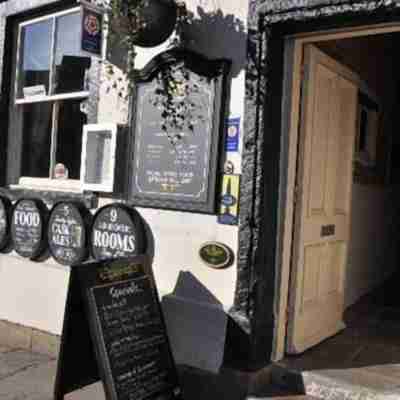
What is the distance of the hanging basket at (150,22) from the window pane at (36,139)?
153 cm

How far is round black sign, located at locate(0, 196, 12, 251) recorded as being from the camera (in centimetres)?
499

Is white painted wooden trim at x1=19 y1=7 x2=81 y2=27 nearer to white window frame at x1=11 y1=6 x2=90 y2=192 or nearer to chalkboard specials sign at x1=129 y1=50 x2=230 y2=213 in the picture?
white window frame at x1=11 y1=6 x2=90 y2=192

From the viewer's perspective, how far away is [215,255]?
12.1 feet

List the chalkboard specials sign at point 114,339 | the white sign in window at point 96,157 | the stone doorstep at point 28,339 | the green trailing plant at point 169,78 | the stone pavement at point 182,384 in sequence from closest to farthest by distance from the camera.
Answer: the chalkboard specials sign at point 114,339 → the stone pavement at point 182,384 → the green trailing plant at point 169,78 → the white sign in window at point 96,157 → the stone doorstep at point 28,339

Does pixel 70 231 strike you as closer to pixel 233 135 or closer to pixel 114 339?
pixel 114 339

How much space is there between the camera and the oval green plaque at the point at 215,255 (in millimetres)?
3631

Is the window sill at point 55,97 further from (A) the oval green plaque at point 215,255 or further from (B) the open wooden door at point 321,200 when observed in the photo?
(B) the open wooden door at point 321,200

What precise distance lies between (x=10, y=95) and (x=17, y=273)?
181 cm

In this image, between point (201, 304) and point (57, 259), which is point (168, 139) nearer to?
point (201, 304)

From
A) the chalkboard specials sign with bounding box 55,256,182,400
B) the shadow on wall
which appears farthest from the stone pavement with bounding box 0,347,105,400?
the shadow on wall

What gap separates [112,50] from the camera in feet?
14.0

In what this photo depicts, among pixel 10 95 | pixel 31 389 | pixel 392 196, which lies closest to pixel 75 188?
pixel 10 95

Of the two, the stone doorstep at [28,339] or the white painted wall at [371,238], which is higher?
the white painted wall at [371,238]

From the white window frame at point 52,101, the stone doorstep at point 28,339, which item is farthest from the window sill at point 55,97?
the stone doorstep at point 28,339
